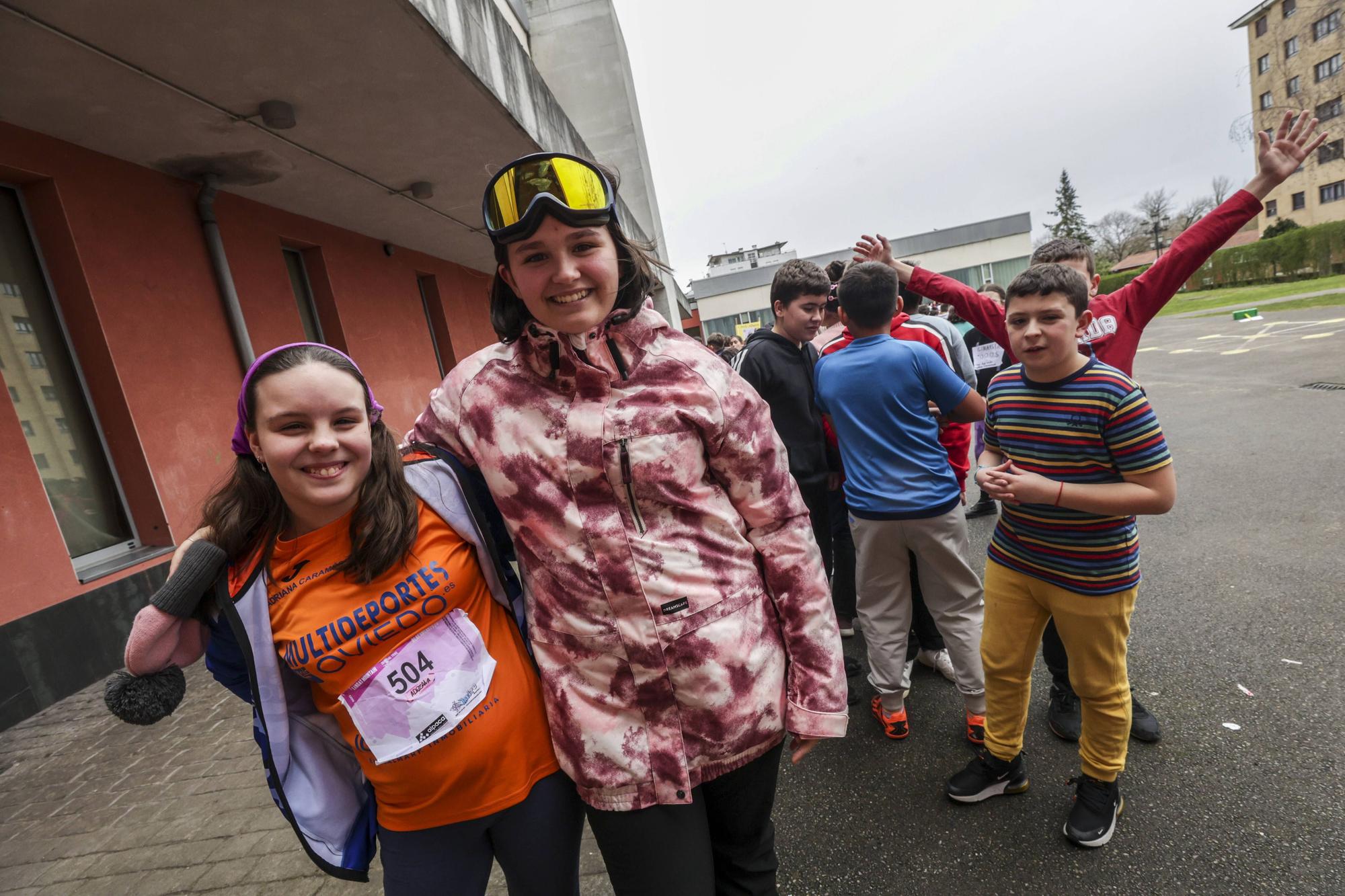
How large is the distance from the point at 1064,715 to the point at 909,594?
806 mm

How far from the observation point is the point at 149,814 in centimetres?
310

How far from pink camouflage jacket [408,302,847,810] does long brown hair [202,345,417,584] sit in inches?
8.6

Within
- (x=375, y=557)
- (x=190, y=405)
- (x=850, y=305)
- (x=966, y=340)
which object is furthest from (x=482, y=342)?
(x=375, y=557)

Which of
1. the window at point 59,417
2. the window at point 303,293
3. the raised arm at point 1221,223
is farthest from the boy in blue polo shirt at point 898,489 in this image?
the window at point 303,293

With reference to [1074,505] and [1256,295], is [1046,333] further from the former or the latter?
[1256,295]

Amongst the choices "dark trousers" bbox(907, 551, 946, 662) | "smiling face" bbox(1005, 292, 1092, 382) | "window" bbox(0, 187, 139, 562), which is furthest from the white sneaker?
"window" bbox(0, 187, 139, 562)

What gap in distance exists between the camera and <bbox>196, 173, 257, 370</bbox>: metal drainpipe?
18.2ft

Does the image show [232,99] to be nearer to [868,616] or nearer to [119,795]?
[119,795]

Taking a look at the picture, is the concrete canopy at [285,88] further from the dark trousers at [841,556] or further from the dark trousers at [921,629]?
the dark trousers at [921,629]

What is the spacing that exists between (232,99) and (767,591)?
17.3ft

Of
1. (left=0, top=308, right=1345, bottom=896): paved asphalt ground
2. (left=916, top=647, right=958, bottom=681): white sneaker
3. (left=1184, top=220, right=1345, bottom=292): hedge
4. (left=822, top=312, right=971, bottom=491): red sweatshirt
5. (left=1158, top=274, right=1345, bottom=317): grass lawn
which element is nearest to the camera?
(left=0, top=308, right=1345, bottom=896): paved asphalt ground

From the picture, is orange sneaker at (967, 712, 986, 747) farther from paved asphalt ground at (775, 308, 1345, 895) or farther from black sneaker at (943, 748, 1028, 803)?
black sneaker at (943, 748, 1028, 803)

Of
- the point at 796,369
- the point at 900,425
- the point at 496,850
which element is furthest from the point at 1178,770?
the point at 496,850

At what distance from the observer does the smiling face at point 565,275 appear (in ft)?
4.30
